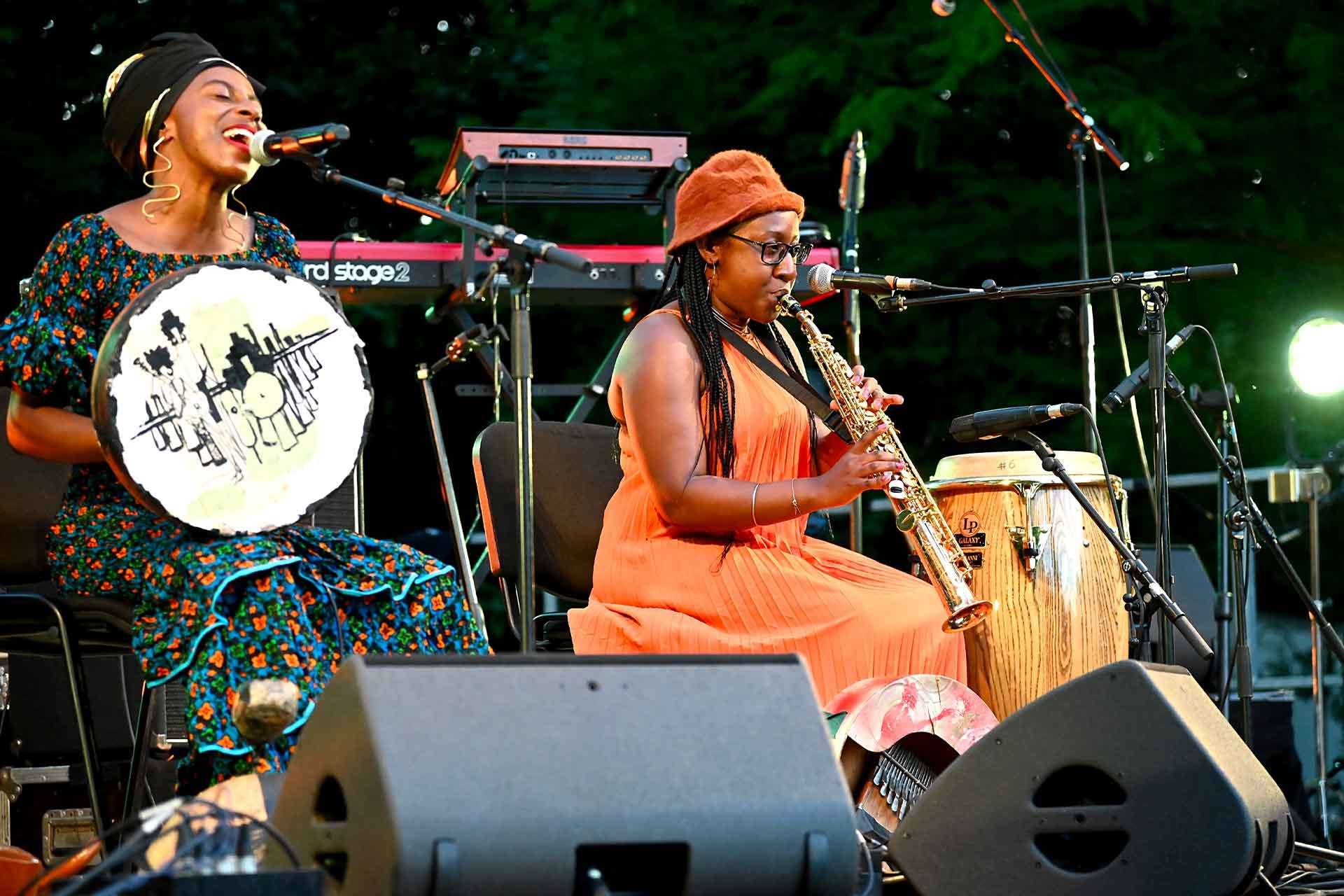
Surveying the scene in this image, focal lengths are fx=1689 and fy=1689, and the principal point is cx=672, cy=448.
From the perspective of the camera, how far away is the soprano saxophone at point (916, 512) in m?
3.78

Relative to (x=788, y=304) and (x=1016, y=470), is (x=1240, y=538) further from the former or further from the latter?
(x=788, y=304)

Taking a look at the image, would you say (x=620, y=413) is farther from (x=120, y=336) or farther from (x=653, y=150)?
(x=653, y=150)

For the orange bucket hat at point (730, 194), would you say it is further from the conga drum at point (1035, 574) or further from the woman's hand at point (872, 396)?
the conga drum at point (1035, 574)

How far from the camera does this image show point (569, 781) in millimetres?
2105

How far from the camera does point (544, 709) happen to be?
2156mm

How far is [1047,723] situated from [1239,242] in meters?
4.97

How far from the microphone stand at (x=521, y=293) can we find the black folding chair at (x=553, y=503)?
1.16 meters

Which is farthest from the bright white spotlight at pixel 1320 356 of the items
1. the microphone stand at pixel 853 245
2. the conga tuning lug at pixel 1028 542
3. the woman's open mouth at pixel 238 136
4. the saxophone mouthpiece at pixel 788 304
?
the woman's open mouth at pixel 238 136

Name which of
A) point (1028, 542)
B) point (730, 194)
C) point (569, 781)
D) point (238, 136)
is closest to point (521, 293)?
point (238, 136)

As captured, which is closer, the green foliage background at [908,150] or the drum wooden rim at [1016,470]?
the drum wooden rim at [1016,470]

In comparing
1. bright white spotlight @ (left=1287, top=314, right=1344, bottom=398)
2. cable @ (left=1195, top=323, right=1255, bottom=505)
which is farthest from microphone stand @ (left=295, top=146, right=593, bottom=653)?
bright white spotlight @ (left=1287, top=314, right=1344, bottom=398)

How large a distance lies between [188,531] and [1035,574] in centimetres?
205

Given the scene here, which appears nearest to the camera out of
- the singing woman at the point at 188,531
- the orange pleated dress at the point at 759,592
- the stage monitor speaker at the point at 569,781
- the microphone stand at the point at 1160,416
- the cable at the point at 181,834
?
the cable at the point at 181,834

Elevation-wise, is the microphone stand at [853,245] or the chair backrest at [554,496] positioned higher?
the microphone stand at [853,245]
